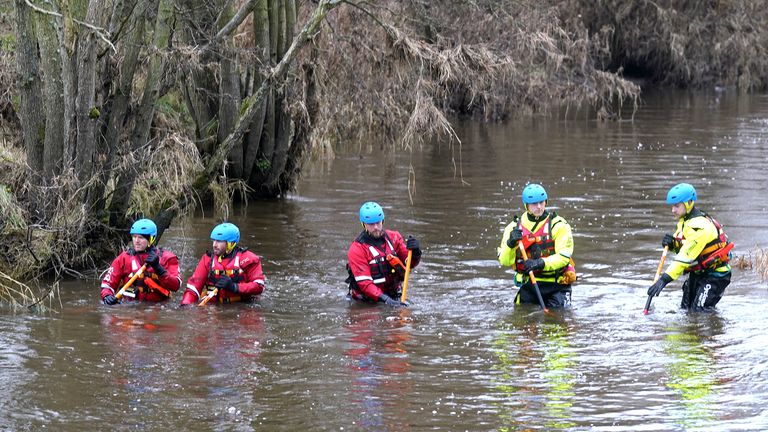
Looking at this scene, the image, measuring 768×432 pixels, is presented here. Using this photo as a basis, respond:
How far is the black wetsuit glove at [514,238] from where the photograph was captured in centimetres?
1134

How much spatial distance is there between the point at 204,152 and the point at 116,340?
8.22 m

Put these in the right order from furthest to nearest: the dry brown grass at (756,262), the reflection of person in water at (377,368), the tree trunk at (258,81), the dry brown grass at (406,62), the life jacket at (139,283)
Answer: the tree trunk at (258,81)
the dry brown grass at (406,62)
the dry brown grass at (756,262)
the life jacket at (139,283)
the reflection of person in water at (377,368)

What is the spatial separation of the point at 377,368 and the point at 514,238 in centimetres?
250

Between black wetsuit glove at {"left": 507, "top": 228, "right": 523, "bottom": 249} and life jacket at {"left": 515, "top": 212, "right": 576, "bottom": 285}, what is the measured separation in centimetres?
20

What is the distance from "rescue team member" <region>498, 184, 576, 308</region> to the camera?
11445 millimetres

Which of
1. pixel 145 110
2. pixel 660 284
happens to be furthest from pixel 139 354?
pixel 660 284

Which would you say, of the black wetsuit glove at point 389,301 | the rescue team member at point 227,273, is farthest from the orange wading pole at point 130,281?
the black wetsuit glove at point 389,301

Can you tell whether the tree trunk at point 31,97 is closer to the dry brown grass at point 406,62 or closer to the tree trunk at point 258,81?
the tree trunk at point 258,81

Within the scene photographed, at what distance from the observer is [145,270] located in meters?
12.3

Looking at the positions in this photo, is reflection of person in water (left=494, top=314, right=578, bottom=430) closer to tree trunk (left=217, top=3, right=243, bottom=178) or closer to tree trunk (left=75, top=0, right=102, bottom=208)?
tree trunk (left=75, top=0, right=102, bottom=208)

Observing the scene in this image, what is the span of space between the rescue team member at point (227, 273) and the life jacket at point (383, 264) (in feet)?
3.48

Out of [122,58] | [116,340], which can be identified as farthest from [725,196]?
[116,340]

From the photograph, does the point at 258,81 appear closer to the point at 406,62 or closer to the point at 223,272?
the point at 406,62

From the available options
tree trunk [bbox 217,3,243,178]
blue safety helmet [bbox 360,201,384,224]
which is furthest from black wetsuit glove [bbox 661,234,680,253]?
tree trunk [bbox 217,3,243,178]
